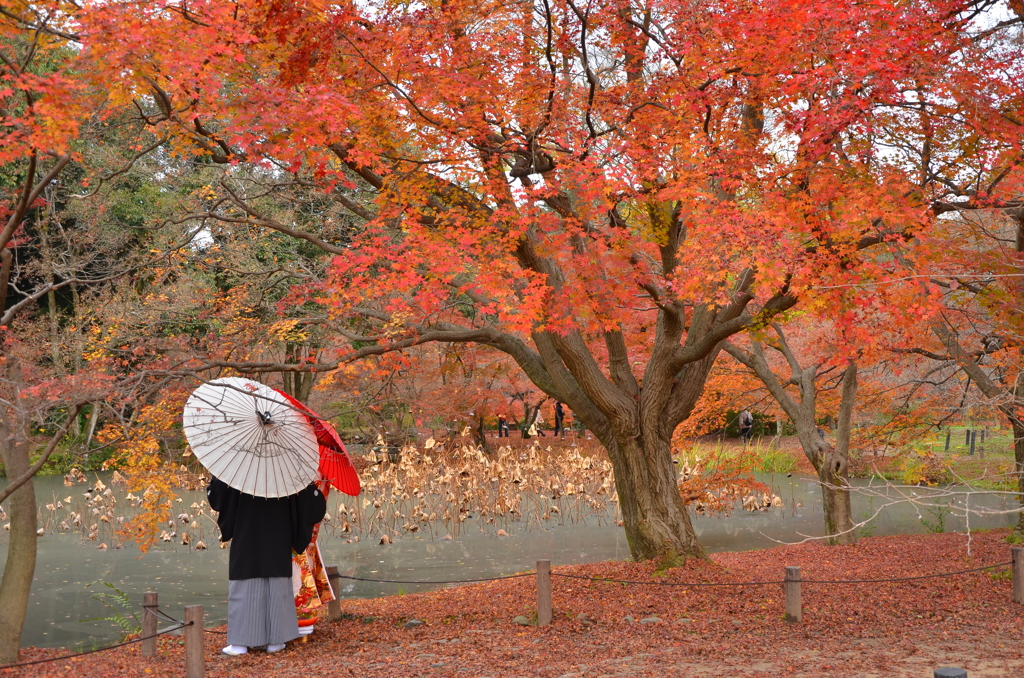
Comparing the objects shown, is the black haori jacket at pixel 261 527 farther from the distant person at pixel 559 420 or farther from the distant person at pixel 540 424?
the distant person at pixel 559 420

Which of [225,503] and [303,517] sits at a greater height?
[225,503]

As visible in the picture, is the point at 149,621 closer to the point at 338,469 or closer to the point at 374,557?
the point at 338,469

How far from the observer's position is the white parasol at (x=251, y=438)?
5574mm

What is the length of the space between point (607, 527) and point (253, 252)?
7647mm

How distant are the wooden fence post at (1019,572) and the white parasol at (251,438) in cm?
592

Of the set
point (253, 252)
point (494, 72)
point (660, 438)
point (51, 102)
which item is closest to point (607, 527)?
point (660, 438)

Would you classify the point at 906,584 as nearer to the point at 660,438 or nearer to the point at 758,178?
the point at 660,438

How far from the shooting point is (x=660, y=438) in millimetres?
8172

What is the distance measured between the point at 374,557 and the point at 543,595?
228 inches

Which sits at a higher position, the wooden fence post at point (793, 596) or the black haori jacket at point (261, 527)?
the black haori jacket at point (261, 527)

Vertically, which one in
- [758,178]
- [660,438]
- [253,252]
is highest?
[253,252]

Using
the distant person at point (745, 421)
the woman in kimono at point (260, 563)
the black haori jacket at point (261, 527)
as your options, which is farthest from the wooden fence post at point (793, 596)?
the distant person at point (745, 421)

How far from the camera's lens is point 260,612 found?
5.89 m

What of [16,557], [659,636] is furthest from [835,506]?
[16,557]
